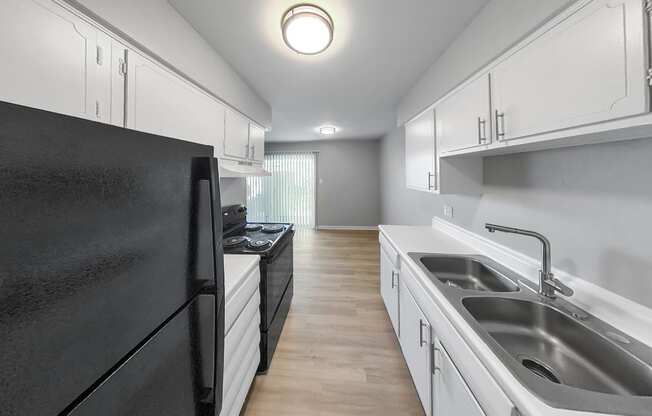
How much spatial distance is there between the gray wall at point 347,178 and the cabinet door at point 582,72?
5206 millimetres

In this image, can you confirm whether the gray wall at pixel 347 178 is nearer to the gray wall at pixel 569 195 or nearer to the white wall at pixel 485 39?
the white wall at pixel 485 39

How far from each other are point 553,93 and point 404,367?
190 cm

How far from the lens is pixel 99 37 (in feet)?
3.18

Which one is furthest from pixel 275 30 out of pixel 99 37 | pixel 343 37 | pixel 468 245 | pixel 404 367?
pixel 404 367

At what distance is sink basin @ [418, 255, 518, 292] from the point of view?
1.58 meters

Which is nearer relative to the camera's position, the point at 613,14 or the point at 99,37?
the point at 613,14

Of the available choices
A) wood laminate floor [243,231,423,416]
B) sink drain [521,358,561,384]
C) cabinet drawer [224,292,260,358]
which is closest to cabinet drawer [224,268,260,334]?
cabinet drawer [224,292,260,358]

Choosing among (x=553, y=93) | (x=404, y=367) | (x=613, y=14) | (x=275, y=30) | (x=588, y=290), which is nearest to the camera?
(x=613, y=14)

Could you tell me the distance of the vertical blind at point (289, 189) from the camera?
21.1ft

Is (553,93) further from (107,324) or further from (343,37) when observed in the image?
(107,324)

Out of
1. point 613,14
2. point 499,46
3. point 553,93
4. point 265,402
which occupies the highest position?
point 499,46

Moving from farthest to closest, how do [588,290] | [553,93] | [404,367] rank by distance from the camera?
[404,367] < [588,290] < [553,93]

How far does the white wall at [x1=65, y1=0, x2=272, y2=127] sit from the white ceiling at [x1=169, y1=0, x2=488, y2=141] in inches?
3.6

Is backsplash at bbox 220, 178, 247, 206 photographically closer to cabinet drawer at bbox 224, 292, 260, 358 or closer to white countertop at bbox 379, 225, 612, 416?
cabinet drawer at bbox 224, 292, 260, 358
